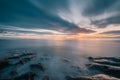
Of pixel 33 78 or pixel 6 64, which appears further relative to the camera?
pixel 6 64

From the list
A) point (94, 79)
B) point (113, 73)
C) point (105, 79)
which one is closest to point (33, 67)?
point (94, 79)

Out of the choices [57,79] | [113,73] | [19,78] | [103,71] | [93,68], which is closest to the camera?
[19,78]

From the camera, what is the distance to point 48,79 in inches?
1101

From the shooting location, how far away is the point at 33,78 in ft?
89.8

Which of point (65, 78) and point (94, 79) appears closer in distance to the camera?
point (94, 79)

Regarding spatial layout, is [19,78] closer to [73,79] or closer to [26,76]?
[26,76]

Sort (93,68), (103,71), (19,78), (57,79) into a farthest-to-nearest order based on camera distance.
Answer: (93,68) < (103,71) < (57,79) < (19,78)

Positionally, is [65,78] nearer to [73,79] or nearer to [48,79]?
[73,79]

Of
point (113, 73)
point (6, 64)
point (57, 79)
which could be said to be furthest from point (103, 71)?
Answer: point (6, 64)

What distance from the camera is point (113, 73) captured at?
33219 mm

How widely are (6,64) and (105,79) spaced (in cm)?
3436

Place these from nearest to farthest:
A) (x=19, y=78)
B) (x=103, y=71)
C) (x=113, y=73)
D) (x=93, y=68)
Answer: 1. (x=19, y=78)
2. (x=113, y=73)
3. (x=103, y=71)
4. (x=93, y=68)

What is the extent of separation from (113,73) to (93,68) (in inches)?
291

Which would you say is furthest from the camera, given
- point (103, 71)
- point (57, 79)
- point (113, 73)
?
point (103, 71)
